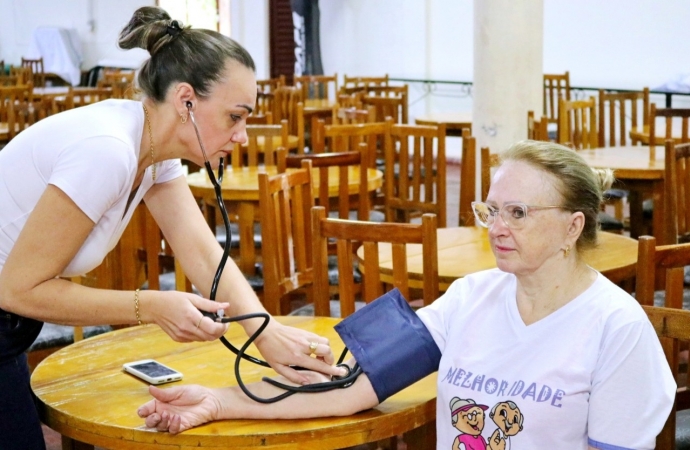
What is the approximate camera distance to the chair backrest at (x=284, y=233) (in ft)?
A: 9.89

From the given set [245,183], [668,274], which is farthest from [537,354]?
[245,183]

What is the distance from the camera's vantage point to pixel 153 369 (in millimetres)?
1914

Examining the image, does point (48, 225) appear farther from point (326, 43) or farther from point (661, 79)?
point (326, 43)

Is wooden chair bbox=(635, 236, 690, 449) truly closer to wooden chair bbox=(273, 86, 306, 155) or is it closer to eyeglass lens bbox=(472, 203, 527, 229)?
eyeglass lens bbox=(472, 203, 527, 229)

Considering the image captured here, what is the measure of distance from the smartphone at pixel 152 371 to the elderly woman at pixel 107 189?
19cm

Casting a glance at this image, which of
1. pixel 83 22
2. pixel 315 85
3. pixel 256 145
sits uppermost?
pixel 83 22

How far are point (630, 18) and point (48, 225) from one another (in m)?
6.95

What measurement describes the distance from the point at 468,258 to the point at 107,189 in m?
1.57

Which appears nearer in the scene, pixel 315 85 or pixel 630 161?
pixel 630 161

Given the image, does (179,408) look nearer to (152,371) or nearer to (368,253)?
(152,371)

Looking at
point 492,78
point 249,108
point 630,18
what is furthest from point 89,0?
point 249,108

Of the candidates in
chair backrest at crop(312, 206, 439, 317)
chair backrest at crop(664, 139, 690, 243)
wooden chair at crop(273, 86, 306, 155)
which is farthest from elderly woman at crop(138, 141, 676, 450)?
wooden chair at crop(273, 86, 306, 155)

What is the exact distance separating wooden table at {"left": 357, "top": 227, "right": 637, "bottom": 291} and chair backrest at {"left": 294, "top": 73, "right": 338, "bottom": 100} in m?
5.58

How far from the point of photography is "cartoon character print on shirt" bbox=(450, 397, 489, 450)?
64.0 inches
